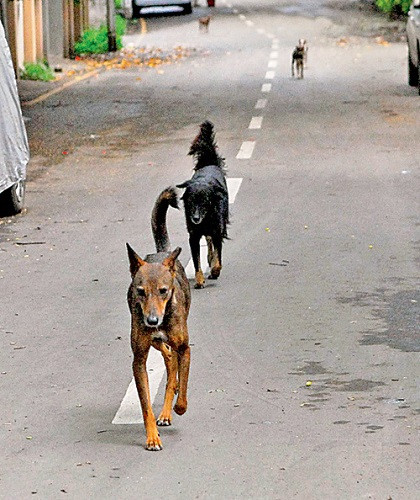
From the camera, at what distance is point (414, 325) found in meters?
9.38

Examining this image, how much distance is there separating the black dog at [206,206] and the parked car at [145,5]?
3957 centimetres

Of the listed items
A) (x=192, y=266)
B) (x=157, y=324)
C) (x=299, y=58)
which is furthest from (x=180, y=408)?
(x=299, y=58)

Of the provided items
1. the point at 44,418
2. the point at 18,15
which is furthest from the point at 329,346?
the point at 18,15

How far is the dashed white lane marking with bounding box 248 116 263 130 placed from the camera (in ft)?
70.7

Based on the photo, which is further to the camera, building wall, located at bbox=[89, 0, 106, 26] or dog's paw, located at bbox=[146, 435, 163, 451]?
building wall, located at bbox=[89, 0, 106, 26]

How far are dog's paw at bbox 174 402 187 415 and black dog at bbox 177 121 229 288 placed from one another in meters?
3.58

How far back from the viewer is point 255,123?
22.0m

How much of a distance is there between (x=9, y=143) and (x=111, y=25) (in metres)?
24.1

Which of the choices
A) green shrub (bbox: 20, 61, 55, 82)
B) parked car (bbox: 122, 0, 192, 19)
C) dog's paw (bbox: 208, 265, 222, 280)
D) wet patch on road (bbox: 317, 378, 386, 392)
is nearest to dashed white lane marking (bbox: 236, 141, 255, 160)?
dog's paw (bbox: 208, 265, 222, 280)

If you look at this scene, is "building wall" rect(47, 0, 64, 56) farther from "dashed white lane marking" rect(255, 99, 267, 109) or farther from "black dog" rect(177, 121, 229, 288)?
"black dog" rect(177, 121, 229, 288)

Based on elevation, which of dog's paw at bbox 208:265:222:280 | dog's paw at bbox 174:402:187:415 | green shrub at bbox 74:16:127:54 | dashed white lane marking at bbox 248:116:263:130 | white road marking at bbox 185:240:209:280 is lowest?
green shrub at bbox 74:16:127:54

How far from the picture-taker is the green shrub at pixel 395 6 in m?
46.5

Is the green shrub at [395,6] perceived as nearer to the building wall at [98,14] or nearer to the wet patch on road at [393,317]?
the building wall at [98,14]

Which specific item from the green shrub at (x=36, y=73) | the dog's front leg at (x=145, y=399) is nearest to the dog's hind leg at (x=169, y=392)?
the dog's front leg at (x=145, y=399)
